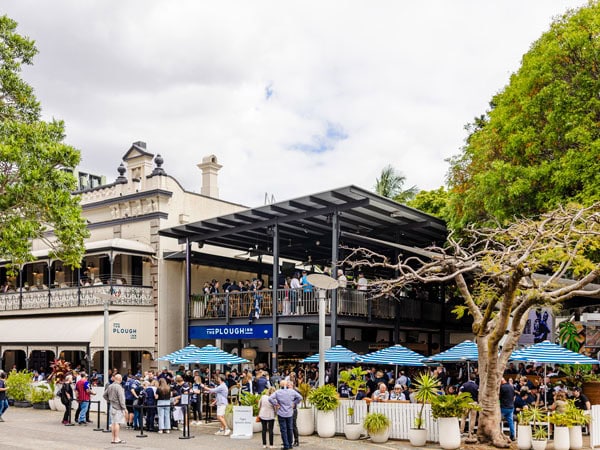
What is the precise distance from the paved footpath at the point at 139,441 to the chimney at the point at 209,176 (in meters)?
15.7

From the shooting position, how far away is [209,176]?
34969 millimetres

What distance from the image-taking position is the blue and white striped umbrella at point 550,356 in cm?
1902

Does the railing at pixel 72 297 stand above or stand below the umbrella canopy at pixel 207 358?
above

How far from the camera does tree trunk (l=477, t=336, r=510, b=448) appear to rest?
16.0m

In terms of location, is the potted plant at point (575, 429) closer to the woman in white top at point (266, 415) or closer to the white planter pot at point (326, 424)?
the white planter pot at point (326, 424)

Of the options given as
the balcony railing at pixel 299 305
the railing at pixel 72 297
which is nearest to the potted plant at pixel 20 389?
the railing at pixel 72 297

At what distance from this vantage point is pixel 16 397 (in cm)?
2634

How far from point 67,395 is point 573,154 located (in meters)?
15.6

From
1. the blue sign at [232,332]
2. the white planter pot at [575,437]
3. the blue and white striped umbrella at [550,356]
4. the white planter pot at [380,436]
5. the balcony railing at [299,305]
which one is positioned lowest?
the white planter pot at [380,436]

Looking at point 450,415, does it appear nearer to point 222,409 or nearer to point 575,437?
point 575,437

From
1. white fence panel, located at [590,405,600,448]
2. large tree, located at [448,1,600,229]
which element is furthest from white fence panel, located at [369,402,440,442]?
large tree, located at [448,1,600,229]

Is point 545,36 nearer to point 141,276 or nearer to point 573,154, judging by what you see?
point 573,154

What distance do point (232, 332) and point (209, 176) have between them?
877 cm

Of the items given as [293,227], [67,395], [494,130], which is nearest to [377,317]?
[293,227]
